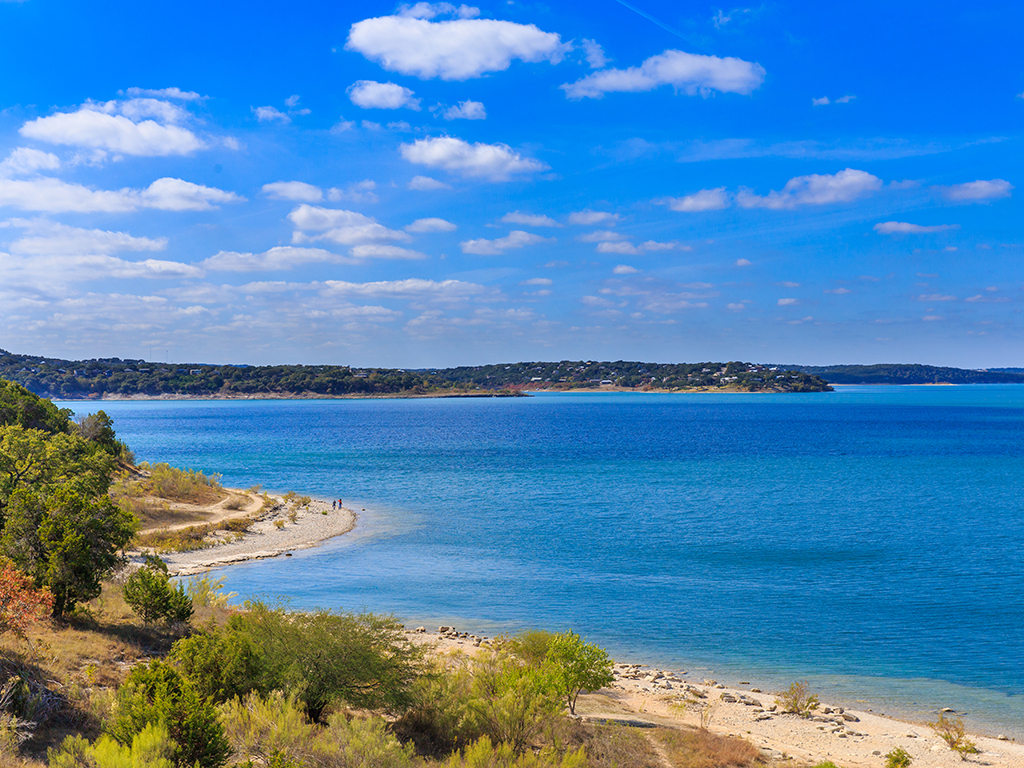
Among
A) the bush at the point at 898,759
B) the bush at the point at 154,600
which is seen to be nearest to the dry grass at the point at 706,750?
the bush at the point at 898,759

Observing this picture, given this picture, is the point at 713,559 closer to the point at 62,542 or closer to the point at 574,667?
the point at 574,667

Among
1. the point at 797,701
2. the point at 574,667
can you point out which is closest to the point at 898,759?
the point at 797,701

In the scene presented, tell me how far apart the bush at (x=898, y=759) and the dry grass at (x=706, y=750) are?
9.51ft

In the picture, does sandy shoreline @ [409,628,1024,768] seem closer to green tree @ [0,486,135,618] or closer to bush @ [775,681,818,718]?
bush @ [775,681,818,718]

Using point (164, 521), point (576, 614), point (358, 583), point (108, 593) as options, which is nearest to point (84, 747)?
point (108, 593)

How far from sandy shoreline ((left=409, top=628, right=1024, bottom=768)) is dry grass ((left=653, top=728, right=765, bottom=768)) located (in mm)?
649

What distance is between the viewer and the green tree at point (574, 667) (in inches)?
703

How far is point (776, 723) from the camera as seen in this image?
1878 cm

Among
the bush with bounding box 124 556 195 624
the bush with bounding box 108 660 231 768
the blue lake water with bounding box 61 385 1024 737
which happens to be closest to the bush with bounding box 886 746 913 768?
the blue lake water with bounding box 61 385 1024 737

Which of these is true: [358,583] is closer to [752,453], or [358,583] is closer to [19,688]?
[19,688]

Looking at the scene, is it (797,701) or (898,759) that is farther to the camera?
(797,701)

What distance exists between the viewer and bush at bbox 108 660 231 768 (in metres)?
11.2

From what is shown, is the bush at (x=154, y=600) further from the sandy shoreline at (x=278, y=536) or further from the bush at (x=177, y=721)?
the sandy shoreline at (x=278, y=536)

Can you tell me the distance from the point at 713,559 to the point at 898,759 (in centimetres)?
2326
